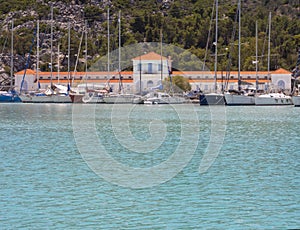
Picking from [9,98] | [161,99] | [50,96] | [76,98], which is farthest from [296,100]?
[9,98]

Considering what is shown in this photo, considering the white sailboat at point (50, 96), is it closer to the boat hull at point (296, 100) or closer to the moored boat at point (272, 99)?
the moored boat at point (272, 99)

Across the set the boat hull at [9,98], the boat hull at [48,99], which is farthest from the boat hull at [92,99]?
the boat hull at [9,98]

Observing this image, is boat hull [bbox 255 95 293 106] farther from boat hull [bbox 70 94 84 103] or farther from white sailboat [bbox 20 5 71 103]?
white sailboat [bbox 20 5 71 103]

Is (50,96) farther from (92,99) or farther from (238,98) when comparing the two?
(238,98)

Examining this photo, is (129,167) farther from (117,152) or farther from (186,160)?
(117,152)

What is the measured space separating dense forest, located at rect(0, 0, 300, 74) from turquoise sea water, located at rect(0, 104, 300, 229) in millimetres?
71550

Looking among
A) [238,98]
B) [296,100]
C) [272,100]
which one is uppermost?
[238,98]

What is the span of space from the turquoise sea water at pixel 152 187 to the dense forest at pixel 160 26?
71.5 metres

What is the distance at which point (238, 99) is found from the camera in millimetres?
70438

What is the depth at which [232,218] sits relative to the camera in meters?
16.6

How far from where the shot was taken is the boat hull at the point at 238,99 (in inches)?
2744

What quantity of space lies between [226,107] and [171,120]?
19.1 meters

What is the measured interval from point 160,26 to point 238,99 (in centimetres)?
7287

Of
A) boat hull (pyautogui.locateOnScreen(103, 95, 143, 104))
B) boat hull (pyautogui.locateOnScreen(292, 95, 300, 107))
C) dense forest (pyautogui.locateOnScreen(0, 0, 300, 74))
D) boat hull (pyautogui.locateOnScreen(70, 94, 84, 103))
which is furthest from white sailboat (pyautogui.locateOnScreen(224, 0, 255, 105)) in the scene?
dense forest (pyautogui.locateOnScreen(0, 0, 300, 74))
